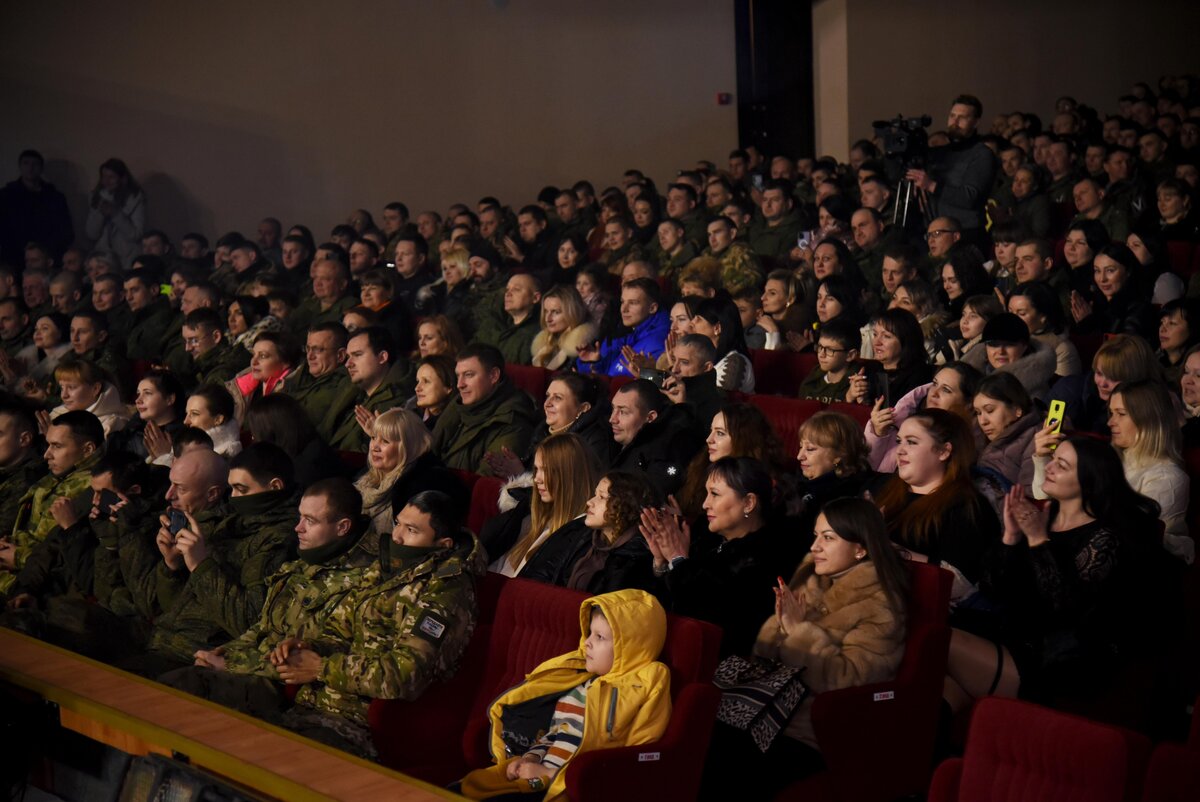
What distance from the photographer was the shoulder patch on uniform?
9.82 feet

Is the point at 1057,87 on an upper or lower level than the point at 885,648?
upper

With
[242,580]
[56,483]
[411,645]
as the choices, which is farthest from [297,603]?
[56,483]

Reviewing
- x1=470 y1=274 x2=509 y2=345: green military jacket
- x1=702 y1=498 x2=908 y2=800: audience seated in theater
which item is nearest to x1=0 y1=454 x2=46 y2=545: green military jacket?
x1=470 y1=274 x2=509 y2=345: green military jacket

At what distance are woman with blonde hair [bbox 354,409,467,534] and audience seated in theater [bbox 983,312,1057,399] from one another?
1840 millimetres

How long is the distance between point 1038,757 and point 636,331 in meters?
3.76

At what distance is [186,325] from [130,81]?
15.1 ft

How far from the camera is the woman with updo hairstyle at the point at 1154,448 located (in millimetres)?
3562

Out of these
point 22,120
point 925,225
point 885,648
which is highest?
point 22,120

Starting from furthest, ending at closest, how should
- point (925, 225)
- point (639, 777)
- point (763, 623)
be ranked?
point (925, 225) < point (763, 623) < point (639, 777)

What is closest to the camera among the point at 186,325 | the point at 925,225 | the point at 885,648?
the point at 885,648

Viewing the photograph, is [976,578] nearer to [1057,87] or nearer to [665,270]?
[665,270]

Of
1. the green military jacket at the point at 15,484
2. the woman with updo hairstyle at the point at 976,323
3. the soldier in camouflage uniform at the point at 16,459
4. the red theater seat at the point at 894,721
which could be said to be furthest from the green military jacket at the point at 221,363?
the red theater seat at the point at 894,721

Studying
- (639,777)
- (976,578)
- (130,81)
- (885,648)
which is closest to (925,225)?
(976,578)

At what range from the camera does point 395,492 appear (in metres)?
4.08
